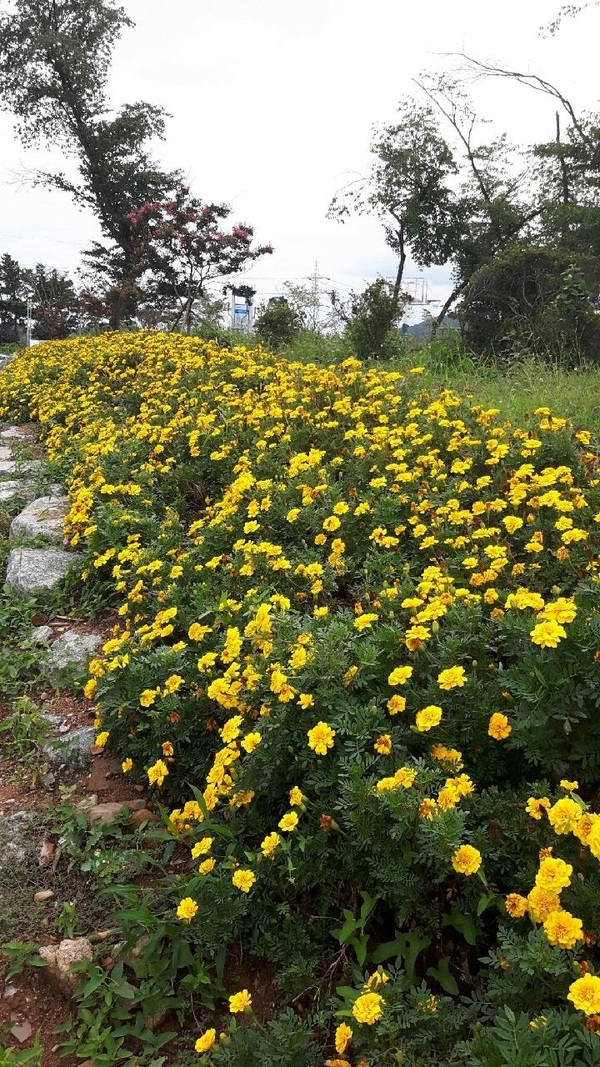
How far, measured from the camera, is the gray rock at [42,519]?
4191 millimetres

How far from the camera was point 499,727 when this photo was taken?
160 centimetres

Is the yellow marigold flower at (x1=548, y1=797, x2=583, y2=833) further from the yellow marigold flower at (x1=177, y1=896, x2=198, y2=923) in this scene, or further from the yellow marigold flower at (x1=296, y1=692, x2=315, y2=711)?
the yellow marigold flower at (x1=177, y1=896, x2=198, y2=923)

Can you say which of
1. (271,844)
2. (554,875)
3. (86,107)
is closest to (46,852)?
(271,844)

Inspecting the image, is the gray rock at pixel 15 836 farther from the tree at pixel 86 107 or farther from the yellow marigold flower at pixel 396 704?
the tree at pixel 86 107

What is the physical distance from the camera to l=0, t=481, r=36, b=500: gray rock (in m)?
5.04

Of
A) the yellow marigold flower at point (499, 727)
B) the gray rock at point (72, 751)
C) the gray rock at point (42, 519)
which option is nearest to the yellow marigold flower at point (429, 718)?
the yellow marigold flower at point (499, 727)

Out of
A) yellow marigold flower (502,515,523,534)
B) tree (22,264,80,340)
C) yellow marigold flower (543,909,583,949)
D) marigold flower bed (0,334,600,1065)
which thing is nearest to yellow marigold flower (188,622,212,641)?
marigold flower bed (0,334,600,1065)

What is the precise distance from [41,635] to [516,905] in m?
2.58

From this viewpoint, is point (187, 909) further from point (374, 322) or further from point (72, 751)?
point (374, 322)

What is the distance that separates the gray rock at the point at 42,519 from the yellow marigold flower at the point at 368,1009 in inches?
128

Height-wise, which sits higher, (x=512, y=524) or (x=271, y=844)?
(x=512, y=524)

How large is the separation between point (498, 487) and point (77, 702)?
1.93 meters

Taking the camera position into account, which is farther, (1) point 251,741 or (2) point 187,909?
(1) point 251,741

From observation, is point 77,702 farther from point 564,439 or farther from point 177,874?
point 564,439
